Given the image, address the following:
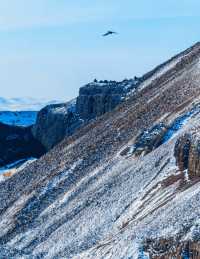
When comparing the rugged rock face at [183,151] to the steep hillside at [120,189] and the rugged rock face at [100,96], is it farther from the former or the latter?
the rugged rock face at [100,96]

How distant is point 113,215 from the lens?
7444 centimetres

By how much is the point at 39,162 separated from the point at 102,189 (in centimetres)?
2952

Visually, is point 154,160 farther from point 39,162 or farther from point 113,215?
point 39,162

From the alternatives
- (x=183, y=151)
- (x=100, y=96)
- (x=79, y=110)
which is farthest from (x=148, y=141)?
(x=79, y=110)

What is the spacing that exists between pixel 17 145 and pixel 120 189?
341 feet

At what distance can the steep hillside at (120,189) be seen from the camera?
6050 cm

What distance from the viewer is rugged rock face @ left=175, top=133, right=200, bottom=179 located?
7081cm

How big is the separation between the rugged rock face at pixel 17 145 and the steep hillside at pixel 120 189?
5957cm

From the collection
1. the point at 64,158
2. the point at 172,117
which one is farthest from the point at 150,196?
the point at 64,158

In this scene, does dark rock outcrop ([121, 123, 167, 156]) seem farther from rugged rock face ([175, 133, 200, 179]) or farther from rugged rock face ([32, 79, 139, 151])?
rugged rock face ([32, 79, 139, 151])

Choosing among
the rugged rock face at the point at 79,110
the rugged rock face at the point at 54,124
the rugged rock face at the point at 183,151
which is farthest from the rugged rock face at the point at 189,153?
the rugged rock face at the point at 54,124

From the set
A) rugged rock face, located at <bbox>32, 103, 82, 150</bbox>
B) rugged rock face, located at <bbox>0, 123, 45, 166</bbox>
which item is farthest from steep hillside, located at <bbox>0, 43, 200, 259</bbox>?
rugged rock face, located at <bbox>0, 123, 45, 166</bbox>

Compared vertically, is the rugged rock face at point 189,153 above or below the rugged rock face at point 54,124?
above

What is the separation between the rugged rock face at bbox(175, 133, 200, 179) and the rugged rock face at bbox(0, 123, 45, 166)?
95493 millimetres
